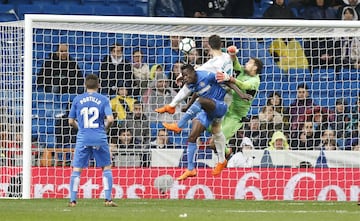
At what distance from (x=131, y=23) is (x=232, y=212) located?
5.39 m

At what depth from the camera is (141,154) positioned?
714 inches

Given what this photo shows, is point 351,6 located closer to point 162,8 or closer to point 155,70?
point 162,8

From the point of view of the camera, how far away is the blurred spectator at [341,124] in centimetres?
1886

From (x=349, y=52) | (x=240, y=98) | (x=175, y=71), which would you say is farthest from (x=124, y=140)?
(x=349, y=52)

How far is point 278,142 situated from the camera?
1864 cm

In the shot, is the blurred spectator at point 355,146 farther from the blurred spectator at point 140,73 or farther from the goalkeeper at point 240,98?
the blurred spectator at point 140,73

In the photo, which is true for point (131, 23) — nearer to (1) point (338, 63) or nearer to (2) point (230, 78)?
(2) point (230, 78)

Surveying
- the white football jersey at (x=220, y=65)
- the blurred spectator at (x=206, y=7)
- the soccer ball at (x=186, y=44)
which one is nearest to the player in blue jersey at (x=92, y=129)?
the white football jersey at (x=220, y=65)

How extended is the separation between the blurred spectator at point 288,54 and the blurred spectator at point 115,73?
272 centimetres

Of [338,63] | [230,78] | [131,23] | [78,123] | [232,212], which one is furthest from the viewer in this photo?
[338,63]

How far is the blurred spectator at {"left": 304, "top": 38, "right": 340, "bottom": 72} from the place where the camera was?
750 inches

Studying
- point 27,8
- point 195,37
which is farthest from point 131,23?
point 27,8

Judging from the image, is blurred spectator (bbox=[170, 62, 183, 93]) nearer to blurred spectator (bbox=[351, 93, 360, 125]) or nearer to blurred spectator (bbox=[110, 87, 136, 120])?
blurred spectator (bbox=[110, 87, 136, 120])

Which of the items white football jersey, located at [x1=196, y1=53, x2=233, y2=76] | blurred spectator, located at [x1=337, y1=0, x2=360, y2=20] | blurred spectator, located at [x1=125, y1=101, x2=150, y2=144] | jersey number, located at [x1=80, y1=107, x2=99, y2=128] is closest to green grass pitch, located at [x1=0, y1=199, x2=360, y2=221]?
jersey number, located at [x1=80, y1=107, x2=99, y2=128]
